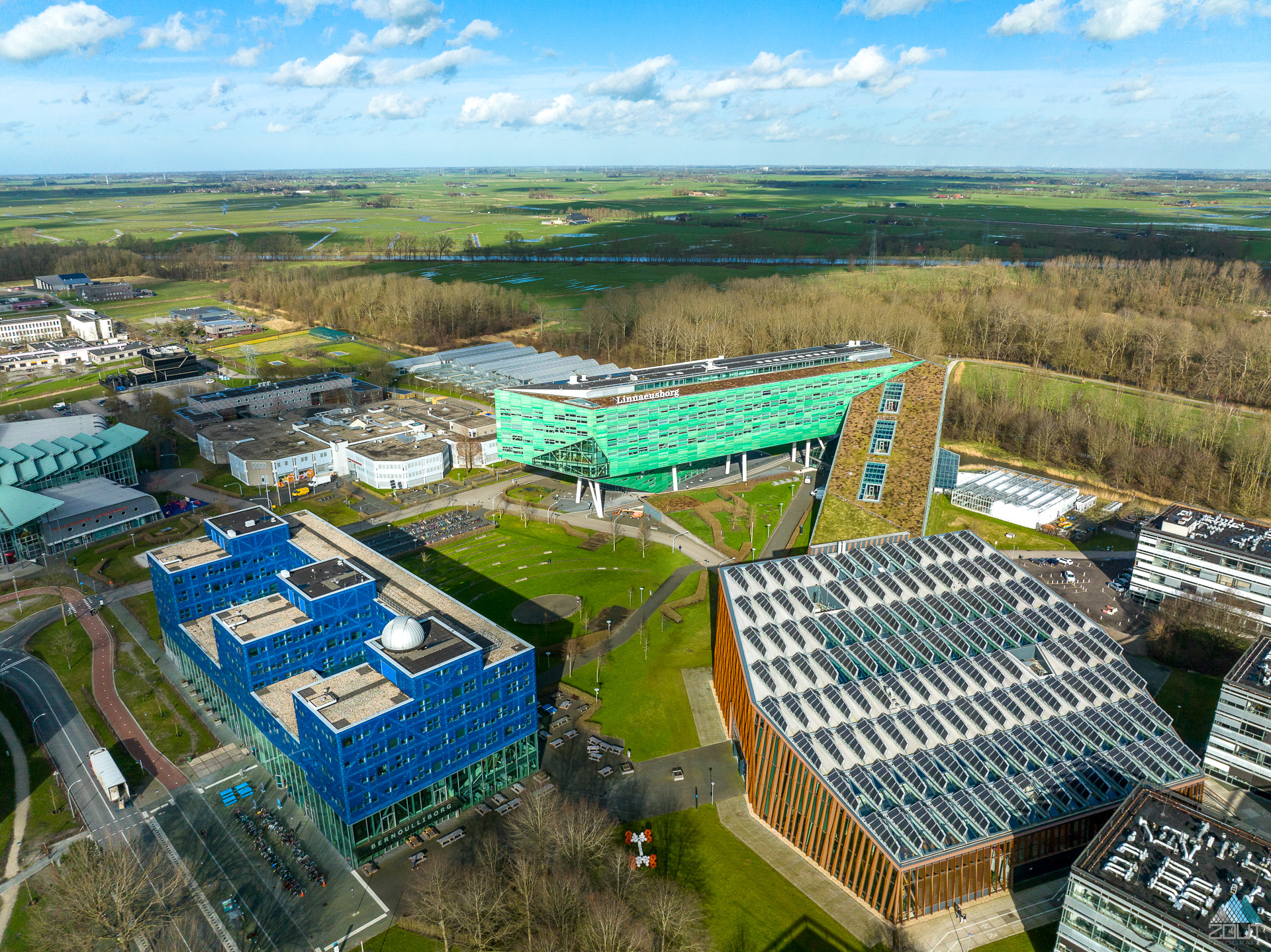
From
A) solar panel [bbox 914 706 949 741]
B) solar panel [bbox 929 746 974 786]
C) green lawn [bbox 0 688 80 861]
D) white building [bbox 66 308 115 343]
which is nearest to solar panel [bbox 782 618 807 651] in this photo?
solar panel [bbox 914 706 949 741]

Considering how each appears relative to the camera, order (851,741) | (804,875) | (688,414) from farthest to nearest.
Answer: (688,414) → (851,741) → (804,875)

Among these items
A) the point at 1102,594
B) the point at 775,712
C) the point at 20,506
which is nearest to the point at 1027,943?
the point at 775,712

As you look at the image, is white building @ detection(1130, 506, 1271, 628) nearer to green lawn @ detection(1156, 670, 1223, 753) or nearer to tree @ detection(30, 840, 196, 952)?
green lawn @ detection(1156, 670, 1223, 753)

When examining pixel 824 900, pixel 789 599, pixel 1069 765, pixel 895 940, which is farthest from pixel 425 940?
pixel 1069 765

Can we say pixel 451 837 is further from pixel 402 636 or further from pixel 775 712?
pixel 775 712

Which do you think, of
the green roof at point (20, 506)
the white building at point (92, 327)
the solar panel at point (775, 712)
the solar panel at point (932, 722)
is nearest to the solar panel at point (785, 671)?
the solar panel at point (775, 712)
